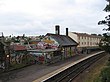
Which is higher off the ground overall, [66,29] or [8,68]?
[66,29]

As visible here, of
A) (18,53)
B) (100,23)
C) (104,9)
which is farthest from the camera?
(18,53)

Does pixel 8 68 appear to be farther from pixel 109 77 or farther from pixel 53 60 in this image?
pixel 109 77

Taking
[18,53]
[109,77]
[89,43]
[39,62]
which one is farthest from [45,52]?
[89,43]

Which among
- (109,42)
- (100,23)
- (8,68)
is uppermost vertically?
(100,23)

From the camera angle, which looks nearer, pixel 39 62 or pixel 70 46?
pixel 39 62

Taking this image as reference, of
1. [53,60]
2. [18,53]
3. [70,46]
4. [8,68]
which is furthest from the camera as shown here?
[70,46]

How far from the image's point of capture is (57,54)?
58.3m

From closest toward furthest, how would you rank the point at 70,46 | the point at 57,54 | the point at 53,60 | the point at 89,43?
the point at 53,60
the point at 57,54
the point at 70,46
the point at 89,43

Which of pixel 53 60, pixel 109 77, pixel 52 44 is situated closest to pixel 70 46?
pixel 52 44

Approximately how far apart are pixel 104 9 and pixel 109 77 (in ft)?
37.0

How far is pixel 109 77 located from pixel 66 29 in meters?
64.4

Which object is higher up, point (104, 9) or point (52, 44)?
point (104, 9)

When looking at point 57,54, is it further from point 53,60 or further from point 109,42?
point 109,42

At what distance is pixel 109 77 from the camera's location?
21.4 meters
